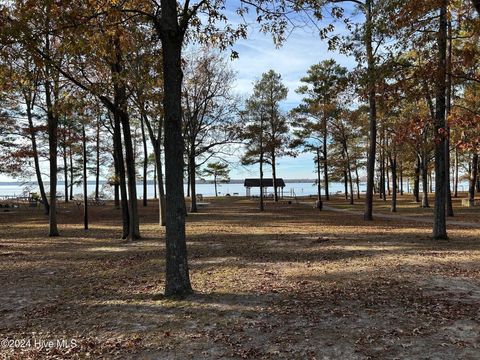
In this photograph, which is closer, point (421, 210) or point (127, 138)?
point (127, 138)

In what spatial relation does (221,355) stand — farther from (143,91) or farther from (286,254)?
(143,91)

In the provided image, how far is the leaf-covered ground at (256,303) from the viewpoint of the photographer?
4559 mm

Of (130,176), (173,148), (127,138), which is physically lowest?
(130,176)

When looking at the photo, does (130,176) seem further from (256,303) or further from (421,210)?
(421,210)

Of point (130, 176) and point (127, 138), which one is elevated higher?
point (127, 138)

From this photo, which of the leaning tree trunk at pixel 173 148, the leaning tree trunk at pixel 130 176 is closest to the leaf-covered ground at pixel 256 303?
the leaning tree trunk at pixel 173 148

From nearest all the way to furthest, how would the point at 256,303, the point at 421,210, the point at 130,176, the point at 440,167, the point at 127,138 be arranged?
the point at 256,303, the point at 440,167, the point at 127,138, the point at 130,176, the point at 421,210

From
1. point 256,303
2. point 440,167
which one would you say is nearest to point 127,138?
point 256,303

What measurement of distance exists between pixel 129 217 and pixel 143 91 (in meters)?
4.94

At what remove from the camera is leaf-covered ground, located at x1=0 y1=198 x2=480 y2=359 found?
179 inches

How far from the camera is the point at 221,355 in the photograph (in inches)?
172

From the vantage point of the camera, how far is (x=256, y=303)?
6223 millimetres

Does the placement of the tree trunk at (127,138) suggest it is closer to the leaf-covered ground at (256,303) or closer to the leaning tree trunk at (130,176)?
the leaning tree trunk at (130,176)

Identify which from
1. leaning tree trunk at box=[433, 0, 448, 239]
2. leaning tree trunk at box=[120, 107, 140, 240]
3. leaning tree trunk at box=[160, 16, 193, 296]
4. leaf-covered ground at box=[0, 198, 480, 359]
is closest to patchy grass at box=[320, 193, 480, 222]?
leaning tree trunk at box=[433, 0, 448, 239]
